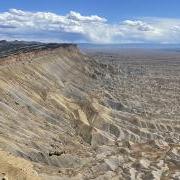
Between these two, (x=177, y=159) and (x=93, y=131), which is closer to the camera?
(x=177, y=159)

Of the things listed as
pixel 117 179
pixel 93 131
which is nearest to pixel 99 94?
pixel 93 131

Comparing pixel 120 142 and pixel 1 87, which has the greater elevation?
pixel 1 87

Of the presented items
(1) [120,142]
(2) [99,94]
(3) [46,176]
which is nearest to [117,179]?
(3) [46,176]

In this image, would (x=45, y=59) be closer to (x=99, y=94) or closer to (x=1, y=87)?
(x=99, y=94)

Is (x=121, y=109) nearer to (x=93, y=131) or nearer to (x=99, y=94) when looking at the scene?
(x=99, y=94)

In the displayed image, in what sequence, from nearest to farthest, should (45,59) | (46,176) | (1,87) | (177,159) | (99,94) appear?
(46,176)
(177,159)
(1,87)
(99,94)
(45,59)

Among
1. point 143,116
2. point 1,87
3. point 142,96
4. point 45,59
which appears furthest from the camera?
point 45,59
